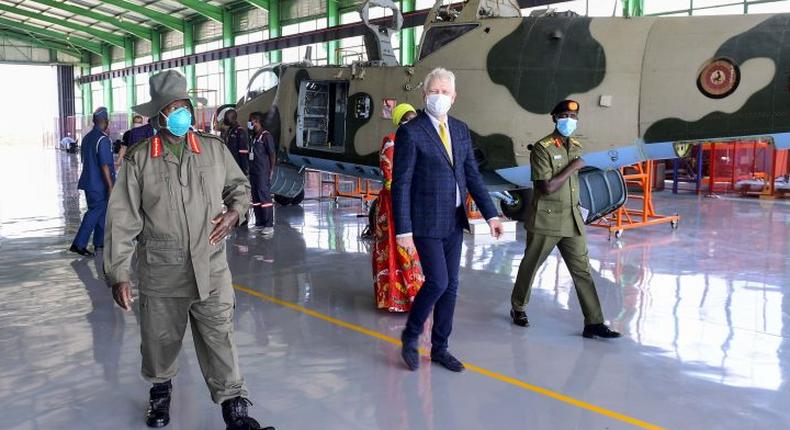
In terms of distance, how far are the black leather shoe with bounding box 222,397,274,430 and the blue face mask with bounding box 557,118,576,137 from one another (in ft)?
10.0

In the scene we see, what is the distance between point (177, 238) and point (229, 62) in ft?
111

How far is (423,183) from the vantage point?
4.25 meters

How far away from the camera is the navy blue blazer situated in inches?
165

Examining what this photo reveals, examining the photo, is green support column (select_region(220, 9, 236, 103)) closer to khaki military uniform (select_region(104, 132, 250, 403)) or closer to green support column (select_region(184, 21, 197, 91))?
green support column (select_region(184, 21, 197, 91))

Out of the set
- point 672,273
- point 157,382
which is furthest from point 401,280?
point 672,273

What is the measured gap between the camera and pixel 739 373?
14.5 ft

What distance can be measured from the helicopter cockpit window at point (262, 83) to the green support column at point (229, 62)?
78.3ft

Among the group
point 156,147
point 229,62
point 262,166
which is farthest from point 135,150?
point 229,62

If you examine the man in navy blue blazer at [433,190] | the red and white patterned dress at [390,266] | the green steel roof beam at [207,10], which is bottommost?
the red and white patterned dress at [390,266]

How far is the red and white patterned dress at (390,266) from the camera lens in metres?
5.79

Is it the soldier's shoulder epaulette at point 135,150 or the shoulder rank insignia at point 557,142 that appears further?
the shoulder rank insignia at point 557,142

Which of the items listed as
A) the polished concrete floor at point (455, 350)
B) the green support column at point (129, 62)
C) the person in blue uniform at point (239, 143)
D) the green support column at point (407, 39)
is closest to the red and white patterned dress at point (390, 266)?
the polished concrete floor at point (455, 350)

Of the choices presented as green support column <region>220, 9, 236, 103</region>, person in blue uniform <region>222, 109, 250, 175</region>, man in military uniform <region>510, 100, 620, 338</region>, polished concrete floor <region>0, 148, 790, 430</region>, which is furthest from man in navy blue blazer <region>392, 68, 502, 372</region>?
green support column <region>220, 9, 236, 103</region>

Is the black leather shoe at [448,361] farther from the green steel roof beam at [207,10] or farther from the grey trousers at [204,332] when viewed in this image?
the green steel roof beam at [207,10]
